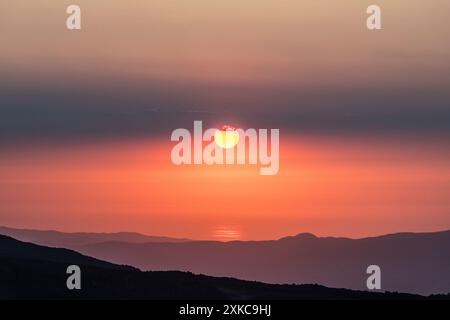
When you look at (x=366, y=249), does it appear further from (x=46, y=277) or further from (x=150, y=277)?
(x=46, y=277)

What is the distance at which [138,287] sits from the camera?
5606 centimetres

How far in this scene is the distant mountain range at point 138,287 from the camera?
5397 cm

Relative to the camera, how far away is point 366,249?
63625 mm

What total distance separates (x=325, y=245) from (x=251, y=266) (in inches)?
230

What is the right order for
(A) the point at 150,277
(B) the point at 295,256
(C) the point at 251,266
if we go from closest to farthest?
1. (A) the point at 150,277
2. (C) the point at 251,266
3. (B) the point at 295,256

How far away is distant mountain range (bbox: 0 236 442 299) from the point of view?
53969 mm
